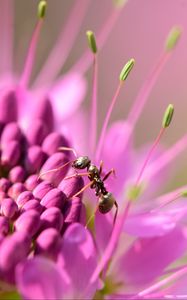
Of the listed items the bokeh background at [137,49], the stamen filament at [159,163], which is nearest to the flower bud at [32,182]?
the stamen filament at [159,163]

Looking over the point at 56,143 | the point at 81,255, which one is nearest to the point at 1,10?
the point at 56,143

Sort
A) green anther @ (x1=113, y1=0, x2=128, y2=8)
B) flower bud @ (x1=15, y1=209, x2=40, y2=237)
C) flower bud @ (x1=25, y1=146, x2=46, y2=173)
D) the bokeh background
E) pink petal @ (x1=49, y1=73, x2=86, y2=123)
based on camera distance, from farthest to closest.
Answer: the bokeh background, pink petal @ (x1=49, y1=73, x2=86, y2=123), green anther @ (x1=113, y1=0, x2=128, y2=8), flower bud @ (x1=25, y1=146, x2=46, y2=173), flower bud @ (x1=15, y1=209, x2=40, y2=237)

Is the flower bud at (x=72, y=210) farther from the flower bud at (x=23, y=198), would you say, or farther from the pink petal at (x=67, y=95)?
the pink petal at (x=67, y=95)

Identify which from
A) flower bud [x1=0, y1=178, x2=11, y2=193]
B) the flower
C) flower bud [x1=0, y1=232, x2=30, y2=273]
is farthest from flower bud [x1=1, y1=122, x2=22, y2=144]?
flower bud [x1=0, y1=232, x2=30, y2=273]

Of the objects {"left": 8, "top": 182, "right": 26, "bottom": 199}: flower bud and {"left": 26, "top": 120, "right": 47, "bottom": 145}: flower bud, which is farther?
{"left": 26, "top": 120, "right": 47, "bottom": 145}: flower bud

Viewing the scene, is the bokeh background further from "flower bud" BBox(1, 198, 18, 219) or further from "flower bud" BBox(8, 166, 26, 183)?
"flower bud" BBox(1, 198, 18, 219)

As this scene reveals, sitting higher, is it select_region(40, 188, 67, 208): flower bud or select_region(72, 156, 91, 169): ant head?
select_region(72, 156, 91, 169): ant head

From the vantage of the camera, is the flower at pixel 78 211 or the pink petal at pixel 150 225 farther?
the pink petal at pixel 150 225

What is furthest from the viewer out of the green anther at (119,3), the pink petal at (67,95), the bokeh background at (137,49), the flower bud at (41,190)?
the bokeh background at (137,49)
